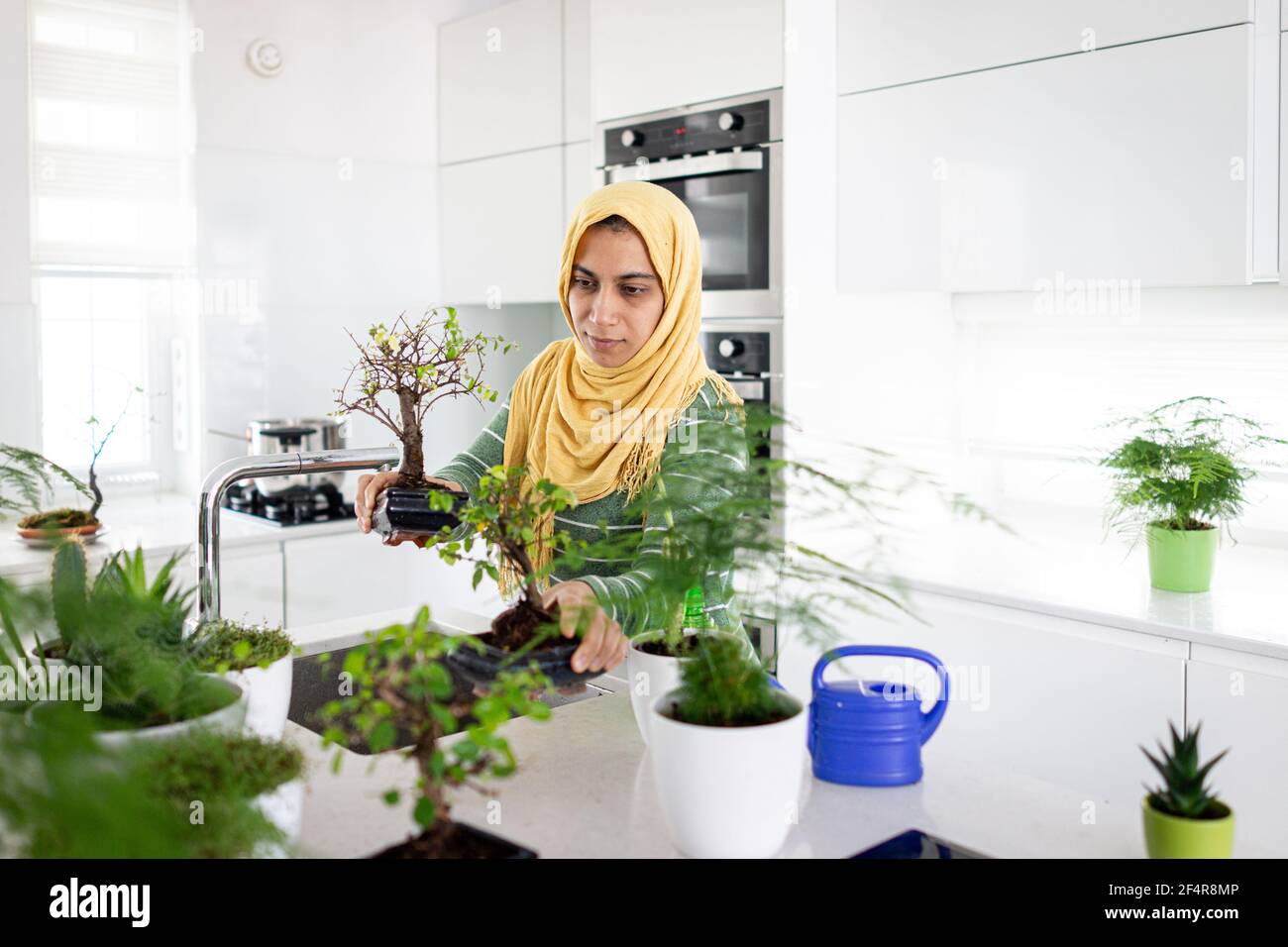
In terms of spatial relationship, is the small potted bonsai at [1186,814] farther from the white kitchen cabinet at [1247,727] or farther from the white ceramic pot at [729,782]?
the white kitchen cabinet at [1247,727]

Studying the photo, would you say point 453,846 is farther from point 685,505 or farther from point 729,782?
point 685,505

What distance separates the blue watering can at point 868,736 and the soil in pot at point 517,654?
10.6 inches

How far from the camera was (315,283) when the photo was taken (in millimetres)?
3752

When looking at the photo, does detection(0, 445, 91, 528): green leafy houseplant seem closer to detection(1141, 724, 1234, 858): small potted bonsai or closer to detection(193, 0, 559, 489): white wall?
detection(193, 0, 559, 489): white wall

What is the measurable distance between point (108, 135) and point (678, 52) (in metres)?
1.65

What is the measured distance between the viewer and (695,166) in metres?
3.00

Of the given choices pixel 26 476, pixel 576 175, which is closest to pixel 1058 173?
pixel 576 175

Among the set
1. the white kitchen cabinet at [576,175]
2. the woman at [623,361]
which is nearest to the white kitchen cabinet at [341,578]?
the white kitchen cabinet at [576,175]

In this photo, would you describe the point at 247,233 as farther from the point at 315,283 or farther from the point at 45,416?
the point at 45,416

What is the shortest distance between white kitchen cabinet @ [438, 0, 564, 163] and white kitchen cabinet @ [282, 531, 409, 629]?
133 centimetres
